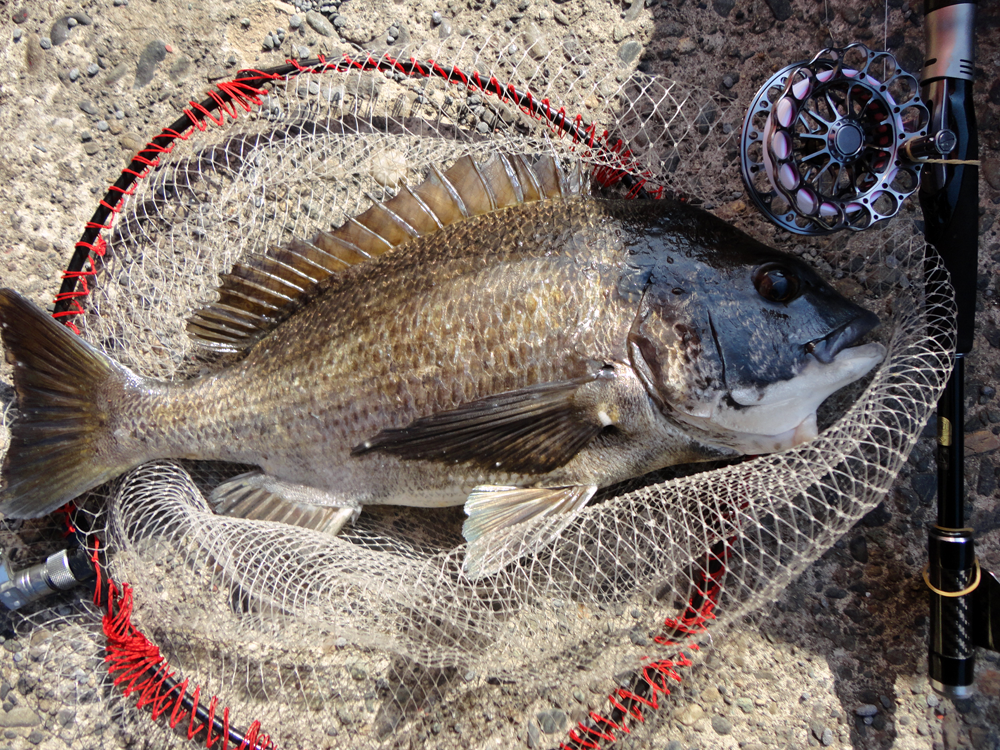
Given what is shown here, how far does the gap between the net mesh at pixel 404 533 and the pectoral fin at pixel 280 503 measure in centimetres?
5

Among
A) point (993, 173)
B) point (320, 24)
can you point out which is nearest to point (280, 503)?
point (320, 24)

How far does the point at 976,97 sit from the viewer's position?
1.97 metres

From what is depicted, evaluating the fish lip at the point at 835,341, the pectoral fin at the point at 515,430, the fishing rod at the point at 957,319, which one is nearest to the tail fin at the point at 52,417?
the pectoral fin at the point at 515,430

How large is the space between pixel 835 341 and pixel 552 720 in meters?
1.53

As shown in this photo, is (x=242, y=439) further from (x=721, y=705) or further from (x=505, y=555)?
(x=721, y=705)

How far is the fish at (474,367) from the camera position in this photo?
1.61m

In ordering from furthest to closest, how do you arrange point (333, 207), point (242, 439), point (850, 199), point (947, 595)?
point (333, 207) → point (242, 439) → point (947, 595) → point (850, 199)

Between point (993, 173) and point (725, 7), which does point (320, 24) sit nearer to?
point (725, 7)

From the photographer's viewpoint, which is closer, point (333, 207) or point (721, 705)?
point (721, 705)

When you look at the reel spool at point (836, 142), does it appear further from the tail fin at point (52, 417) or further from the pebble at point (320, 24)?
the tail fin at point (52, 417)

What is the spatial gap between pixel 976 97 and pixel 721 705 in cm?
218

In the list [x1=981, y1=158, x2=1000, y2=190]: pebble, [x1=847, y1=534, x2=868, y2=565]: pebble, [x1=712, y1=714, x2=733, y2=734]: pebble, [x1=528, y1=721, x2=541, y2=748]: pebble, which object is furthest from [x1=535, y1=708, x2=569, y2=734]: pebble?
[x1=981, y1=158, x2=1000, y2=190]: pebble

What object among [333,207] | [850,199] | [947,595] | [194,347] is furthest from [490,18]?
[947,595]

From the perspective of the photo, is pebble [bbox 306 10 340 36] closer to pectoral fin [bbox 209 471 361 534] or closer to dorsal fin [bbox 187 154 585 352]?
dorsal fin [bbox 187 154 585 352]
